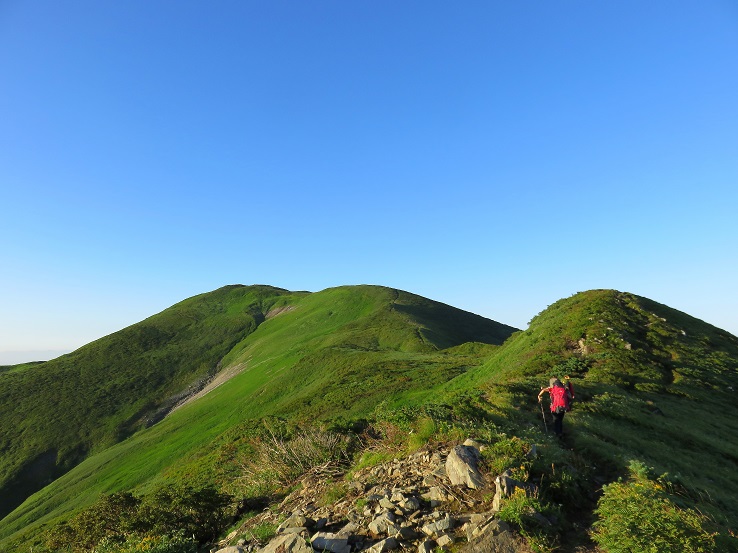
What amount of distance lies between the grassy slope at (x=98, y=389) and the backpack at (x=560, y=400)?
8540 centimetres

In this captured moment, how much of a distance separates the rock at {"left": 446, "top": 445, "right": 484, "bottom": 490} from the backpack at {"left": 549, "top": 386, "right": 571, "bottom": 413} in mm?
6563

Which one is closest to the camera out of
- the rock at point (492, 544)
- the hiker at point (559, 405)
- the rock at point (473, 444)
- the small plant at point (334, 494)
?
the rock at point (492, 544)

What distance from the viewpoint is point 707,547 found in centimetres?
686

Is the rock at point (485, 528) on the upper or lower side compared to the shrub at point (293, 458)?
A: upper

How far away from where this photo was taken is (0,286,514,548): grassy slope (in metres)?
45.8

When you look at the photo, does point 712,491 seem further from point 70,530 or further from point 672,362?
point 70,530

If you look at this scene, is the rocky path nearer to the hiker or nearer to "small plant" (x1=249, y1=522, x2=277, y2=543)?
"small plant" (x1=249, y1=522, x2=277, y2=543)

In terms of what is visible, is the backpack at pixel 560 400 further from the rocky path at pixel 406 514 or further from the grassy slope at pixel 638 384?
the rocky path at pixel 406 514

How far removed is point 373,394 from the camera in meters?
43.5

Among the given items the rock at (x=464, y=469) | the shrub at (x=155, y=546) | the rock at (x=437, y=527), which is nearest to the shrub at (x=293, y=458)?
the shrub at (x=155, y=546)

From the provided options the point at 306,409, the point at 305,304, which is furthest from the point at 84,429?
the point at 305,304

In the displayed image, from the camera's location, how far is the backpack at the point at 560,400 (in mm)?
15531

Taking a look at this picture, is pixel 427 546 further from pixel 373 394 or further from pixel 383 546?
pixel 373 394

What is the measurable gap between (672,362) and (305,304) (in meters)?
130
